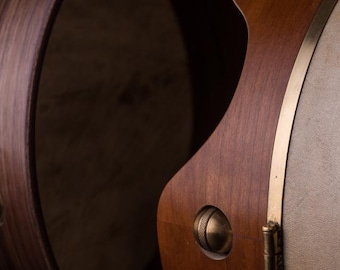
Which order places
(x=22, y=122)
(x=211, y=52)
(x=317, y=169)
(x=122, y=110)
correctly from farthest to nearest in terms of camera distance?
1. (x=211, y=52)
2. (x=122, y=110)
3. (x=22, y=122)
4. (x=317, y=169)

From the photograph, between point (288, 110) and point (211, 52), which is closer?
point (288, 110)

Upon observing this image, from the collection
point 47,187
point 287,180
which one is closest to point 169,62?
point 47,187

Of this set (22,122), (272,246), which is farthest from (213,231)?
(22,122)

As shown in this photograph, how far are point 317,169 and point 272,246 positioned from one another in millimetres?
88

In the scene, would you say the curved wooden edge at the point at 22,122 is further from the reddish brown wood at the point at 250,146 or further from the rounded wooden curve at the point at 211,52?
the rounded wooden curve at the point at 211,52

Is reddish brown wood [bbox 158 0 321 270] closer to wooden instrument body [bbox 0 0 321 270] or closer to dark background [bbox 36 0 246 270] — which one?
wooden instrument body [bbox 0 0 321 270]

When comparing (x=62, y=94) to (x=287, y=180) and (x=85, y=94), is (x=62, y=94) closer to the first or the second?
(x=85, y=94)

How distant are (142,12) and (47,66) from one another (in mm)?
243

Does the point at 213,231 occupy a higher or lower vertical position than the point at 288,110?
lower

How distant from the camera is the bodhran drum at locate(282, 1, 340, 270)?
622 mm

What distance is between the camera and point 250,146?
2.24 feet

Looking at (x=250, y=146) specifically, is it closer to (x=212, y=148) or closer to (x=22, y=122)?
(x=212, y=148)

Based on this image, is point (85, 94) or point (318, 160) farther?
point (85, 94)

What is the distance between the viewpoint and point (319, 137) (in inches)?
24.9
